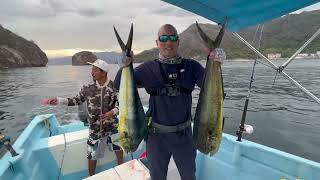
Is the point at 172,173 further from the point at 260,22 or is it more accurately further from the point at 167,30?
the point at 260,22

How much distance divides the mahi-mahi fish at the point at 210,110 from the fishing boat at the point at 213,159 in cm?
117

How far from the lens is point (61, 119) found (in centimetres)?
1379

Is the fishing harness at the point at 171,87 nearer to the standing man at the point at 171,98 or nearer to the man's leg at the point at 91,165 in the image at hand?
the standing man at the point at 171,98

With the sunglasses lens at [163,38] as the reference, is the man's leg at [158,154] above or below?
below

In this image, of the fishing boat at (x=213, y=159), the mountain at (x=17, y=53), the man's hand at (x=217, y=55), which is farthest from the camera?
the mountain at (x=17, y=53)

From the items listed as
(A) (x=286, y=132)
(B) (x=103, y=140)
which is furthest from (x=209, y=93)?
(A) (x=286, y=132)

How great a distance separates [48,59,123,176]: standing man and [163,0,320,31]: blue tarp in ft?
6.52

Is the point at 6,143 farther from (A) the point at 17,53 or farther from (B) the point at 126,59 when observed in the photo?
(A) the point at 17,53

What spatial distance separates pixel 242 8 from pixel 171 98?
64.0 inches

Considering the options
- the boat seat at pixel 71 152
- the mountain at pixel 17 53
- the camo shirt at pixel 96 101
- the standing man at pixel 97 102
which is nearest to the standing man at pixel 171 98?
the standing man at pixel 97 102

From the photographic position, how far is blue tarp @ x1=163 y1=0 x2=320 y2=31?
3.02 m

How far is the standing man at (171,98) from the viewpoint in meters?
2.79

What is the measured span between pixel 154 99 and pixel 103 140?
2.15 meters

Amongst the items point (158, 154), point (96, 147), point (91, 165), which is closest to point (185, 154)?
point (158, 154)
